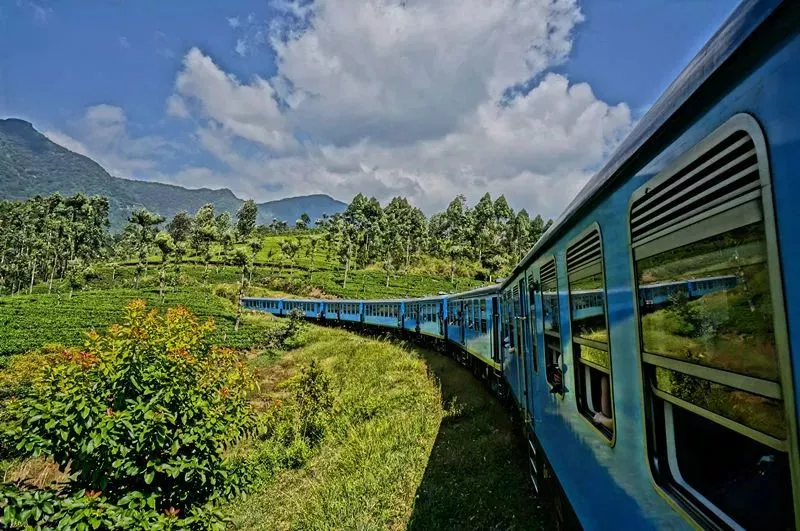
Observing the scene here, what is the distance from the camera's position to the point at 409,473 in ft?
25.6

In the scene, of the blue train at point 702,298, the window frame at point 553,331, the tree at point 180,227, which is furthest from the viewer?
the tree at point 180,227

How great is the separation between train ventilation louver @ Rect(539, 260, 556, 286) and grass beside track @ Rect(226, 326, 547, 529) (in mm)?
3299

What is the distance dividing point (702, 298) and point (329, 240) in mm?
72482

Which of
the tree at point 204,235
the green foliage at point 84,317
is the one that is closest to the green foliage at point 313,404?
the green foliage at point 84,317

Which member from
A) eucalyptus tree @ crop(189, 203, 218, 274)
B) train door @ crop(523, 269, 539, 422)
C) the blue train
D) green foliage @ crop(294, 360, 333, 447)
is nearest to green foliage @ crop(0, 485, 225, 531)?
the blue train

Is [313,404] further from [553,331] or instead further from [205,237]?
[205,237]

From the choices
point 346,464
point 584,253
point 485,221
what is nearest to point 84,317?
point 346,464

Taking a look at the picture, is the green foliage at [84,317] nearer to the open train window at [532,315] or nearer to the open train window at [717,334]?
the open train window at [532,315]

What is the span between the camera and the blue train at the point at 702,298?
1151mm

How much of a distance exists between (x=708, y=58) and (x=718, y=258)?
25.4 inches

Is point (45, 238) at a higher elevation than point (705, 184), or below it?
higher

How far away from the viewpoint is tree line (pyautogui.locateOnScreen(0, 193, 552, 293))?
59375 mm

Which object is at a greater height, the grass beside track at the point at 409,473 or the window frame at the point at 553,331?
the window frame at the point at 553,331

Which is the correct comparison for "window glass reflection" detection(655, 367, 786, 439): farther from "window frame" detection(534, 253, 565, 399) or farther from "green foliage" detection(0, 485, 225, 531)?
"green foliage" detection(0, 485, 225, 531)
